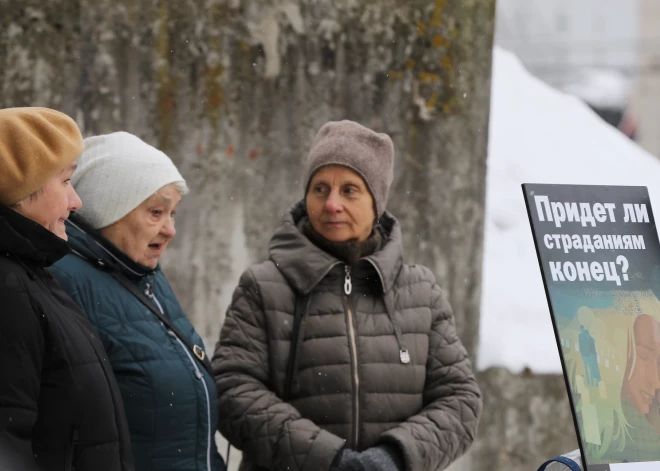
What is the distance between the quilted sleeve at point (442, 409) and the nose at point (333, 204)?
0.45 meters

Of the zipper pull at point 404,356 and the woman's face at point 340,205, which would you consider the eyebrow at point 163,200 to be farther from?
the zipper pull at point 404,356

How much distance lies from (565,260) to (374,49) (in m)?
2.00

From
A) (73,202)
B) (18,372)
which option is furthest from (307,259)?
(18,372)

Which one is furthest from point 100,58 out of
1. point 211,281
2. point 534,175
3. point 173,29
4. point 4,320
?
point 534,175

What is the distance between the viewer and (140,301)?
9.71ft

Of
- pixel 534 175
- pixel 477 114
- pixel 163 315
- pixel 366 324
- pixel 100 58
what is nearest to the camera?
pixel 163 315

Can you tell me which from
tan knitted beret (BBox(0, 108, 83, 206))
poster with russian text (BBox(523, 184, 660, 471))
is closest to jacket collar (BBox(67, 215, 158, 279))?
tan knitted beret (BBox(0, 108, 83, 206))

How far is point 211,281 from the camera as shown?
4.43 m

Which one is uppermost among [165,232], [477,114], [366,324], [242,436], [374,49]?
[374,49]

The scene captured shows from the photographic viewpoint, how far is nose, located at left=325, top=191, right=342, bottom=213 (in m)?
3.35

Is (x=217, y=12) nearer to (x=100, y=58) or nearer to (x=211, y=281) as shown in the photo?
(x=100, y=58)

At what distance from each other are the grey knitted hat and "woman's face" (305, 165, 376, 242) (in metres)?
0.02

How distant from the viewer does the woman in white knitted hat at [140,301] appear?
2.83 meters

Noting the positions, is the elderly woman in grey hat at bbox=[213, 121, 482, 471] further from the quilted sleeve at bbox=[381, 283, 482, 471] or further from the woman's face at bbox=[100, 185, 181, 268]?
the woman's face at bbox=[100, 185, 181, 268]
